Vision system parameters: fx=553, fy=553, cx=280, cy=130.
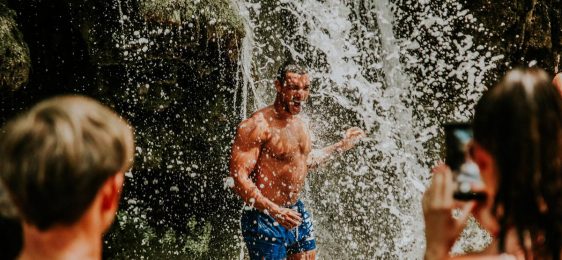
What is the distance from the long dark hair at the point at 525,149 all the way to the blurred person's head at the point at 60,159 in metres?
0.86

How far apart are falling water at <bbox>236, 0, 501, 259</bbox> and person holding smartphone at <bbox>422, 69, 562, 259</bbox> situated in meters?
4.70

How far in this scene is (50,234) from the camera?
125 centimetres

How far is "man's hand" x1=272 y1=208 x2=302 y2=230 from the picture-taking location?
3588 mm

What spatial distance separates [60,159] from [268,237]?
2.74 m

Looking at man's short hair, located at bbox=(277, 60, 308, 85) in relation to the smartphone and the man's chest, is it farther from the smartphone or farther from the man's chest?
the smartphone

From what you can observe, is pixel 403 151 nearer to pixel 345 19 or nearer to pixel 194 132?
pixel 345 19

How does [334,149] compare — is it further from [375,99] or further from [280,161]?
[375,99]

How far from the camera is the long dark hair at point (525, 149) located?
4.18 ft

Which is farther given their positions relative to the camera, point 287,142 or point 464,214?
point 287,142

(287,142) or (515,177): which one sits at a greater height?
(515,177)

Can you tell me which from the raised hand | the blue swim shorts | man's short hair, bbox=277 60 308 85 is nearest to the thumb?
the raised hand

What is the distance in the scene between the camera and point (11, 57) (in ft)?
13.0

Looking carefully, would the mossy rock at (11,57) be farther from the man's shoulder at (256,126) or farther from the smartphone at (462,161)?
the smartphone at (462,161)

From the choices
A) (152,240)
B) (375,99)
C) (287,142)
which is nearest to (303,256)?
(287,142)
